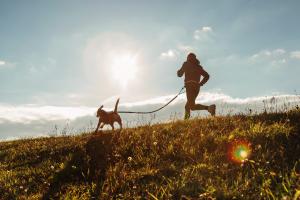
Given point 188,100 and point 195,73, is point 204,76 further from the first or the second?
point 188,100

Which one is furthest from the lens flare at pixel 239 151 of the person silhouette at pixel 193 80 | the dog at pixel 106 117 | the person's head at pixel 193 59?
the person's head at pixel 193 59

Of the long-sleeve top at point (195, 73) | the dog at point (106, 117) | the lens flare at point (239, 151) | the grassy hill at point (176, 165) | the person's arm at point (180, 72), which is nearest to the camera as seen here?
the grassy hill at point (176, 165)

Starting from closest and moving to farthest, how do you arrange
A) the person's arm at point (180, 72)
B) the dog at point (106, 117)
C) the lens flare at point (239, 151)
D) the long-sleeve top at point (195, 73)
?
the lens flare at point (239, 151), the dog at point (106, 117), the long-sleeve top at point (195, 73), the person's arm at point (180, 72)

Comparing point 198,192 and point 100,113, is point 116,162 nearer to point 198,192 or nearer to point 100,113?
point 198,192

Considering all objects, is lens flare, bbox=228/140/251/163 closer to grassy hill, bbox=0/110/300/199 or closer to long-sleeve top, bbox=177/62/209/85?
grassy hill, bbox=0/110/300/199

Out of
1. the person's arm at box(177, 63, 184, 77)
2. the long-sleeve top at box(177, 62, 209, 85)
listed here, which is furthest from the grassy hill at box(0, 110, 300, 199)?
the person's arm at box(177, 63, 184, 77)

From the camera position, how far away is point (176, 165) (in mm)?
8133

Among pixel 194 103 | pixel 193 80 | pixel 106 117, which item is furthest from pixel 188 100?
pixel 106 117

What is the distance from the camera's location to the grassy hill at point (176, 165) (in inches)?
257

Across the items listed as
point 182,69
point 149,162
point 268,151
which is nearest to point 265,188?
point 268,151

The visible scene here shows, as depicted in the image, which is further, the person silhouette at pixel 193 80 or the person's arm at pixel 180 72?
the person's arm at pixel 180 72

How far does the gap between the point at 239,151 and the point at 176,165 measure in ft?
4.47

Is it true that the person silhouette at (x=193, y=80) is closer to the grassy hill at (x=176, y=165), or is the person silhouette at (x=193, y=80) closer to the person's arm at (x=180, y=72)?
the person's arm at (x=180, y=72)

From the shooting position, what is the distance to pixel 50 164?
33.8ft
